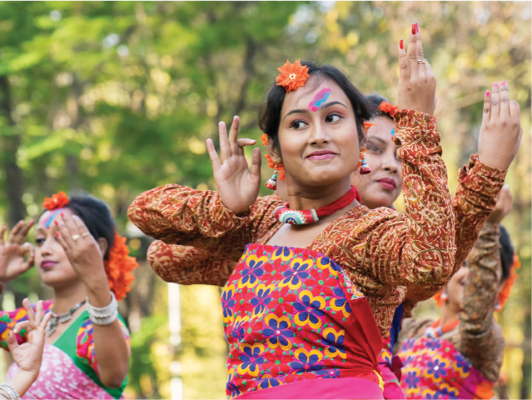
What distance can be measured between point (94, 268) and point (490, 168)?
178 centimetres

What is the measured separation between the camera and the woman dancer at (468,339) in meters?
3.50

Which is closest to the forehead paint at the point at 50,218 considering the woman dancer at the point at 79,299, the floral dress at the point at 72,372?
the woman dancer at the point at 79,299

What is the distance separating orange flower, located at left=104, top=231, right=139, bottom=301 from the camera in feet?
12.4

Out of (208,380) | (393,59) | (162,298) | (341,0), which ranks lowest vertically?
(208,380)

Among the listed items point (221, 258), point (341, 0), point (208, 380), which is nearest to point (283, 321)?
point (221, 258)

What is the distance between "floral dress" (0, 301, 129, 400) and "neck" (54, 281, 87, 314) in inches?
9.2

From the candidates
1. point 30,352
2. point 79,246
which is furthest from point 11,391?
point 79,246

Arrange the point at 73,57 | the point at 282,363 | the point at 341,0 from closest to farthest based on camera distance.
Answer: the point at 282,363, the point at 73,57, the point at 341,0

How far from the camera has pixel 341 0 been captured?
986 cm

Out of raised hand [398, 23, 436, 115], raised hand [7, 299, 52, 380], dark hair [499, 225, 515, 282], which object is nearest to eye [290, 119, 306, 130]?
raised hand [398, 23, 436, 115]

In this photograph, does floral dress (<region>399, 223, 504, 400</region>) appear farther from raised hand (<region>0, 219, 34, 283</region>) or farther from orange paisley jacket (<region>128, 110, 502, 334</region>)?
raised hand (<region>0, 219, 34, 283</region>)

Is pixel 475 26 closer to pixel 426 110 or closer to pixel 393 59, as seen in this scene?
pixel 393 59

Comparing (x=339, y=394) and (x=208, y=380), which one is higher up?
(x=339, y=394)

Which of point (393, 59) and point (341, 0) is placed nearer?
point (341, 0)
